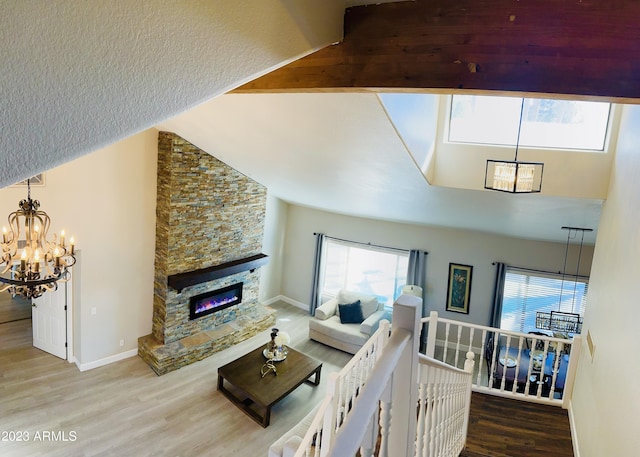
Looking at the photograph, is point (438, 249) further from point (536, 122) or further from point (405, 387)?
point (405, 387)

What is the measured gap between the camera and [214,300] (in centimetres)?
755

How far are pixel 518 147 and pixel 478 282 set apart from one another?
12.8 ft

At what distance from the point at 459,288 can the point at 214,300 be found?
454 centimetres

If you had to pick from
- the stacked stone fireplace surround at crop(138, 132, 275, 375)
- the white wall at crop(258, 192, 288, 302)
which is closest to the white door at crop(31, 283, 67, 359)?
the stacked stone fireplace surround at crop(138, 132, 275, 375)

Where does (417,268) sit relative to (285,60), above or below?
below

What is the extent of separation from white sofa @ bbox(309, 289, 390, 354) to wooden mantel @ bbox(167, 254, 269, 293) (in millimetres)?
1539

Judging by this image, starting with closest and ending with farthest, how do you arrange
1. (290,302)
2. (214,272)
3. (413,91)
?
(413,91) < (214,272) < (290,302)

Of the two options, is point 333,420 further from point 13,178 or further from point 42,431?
point 42,431

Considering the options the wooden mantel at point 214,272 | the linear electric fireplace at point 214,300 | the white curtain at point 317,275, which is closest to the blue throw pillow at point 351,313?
the white curtain at point 317,275

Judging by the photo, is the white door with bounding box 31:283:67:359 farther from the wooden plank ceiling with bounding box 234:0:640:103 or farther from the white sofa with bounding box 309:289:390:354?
the wooden plank ceiling with bounding box 234:0:640:103

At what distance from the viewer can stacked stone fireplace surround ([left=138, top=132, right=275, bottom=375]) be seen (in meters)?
6.52

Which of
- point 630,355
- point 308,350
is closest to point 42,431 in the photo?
point 308,350

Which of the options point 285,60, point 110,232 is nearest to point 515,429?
point 285,60

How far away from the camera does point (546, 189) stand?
4520 millimetres
